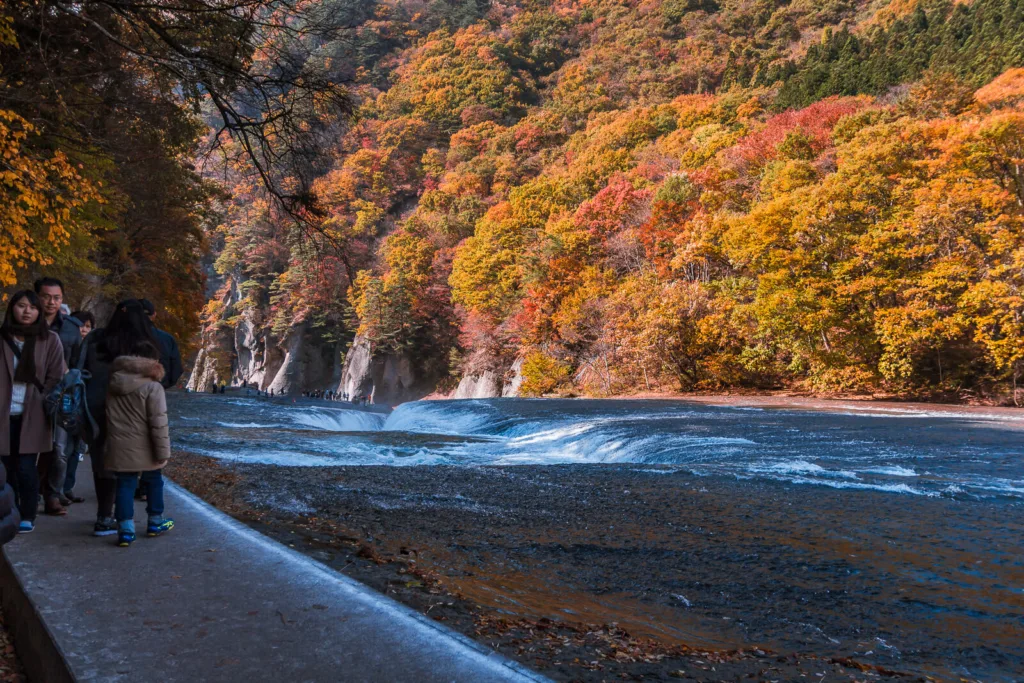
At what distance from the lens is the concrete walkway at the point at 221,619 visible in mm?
2359

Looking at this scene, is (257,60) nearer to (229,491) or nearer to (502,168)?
(229,491)

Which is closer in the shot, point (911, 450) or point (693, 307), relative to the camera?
point (911, 450)

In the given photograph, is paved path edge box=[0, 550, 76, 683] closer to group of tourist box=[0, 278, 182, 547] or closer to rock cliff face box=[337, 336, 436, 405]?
group of tourist box=[0, 278, 182, 547]

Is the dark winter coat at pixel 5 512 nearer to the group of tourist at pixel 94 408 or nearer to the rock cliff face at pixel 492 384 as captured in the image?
the group of tourist at pixel 94 408

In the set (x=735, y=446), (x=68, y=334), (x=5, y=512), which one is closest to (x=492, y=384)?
(x=735, y=446)

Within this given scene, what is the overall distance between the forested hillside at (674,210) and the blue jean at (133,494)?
2.05 m

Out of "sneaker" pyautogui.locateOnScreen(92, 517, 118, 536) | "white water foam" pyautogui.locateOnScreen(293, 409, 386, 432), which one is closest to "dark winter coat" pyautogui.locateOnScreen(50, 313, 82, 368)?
"sneaker" pyautogui.locateOnScreen(92, 517, 118, 536)

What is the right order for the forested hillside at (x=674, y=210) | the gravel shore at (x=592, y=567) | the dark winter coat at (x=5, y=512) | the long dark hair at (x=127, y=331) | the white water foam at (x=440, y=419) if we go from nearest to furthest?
the gravel shore at (x=592, y=567)
the dark winter coat at (x=5, y=512)
the long dark hair at (x=127, y=331)
the white water foam at (x=440, y=419)
the forested hillside at (x=674, y=210)

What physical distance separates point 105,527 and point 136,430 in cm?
65

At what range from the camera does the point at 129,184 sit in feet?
55.6

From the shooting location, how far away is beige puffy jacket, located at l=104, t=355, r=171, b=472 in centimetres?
406

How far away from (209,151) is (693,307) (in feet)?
Result: 84.9

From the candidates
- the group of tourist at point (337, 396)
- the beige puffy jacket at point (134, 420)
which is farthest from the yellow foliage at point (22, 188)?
the group of tourist at point (337, 396)

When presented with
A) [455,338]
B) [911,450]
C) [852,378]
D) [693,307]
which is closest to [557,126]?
[455,338]
